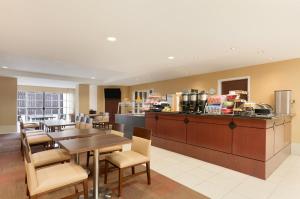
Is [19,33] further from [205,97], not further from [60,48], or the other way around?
[205,97]

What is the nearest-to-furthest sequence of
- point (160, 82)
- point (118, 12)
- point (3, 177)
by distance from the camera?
point (118, 12), point (3, 177), point (160, 82)

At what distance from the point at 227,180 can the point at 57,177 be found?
104 inches

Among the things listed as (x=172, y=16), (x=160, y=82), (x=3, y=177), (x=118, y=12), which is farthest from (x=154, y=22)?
(x=160, y=82)

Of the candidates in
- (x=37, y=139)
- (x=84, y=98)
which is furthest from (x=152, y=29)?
(x=84, y=98)

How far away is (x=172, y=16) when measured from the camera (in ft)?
8.03

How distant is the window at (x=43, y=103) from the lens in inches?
415

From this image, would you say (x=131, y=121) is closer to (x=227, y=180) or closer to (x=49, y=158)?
(x=49, y=158)

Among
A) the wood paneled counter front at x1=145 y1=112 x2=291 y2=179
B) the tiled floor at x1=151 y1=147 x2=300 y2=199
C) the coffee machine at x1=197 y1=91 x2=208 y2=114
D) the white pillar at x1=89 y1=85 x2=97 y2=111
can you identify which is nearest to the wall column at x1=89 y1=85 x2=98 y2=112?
the white pillar at x1=89 y1=85 x2=97 y2=111

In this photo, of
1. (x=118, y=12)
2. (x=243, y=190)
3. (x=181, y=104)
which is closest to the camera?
(x=118, y=12)

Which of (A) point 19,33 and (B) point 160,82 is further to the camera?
(B) point 160,82

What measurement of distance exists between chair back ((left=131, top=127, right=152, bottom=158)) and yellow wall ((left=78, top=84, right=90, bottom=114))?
7.93m

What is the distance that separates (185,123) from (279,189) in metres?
2.12

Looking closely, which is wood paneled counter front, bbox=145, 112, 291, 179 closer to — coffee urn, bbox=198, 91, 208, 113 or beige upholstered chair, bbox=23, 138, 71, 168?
coffee urn, bbox=198, 91, 208, 113

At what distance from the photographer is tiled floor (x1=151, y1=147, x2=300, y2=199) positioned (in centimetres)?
245
